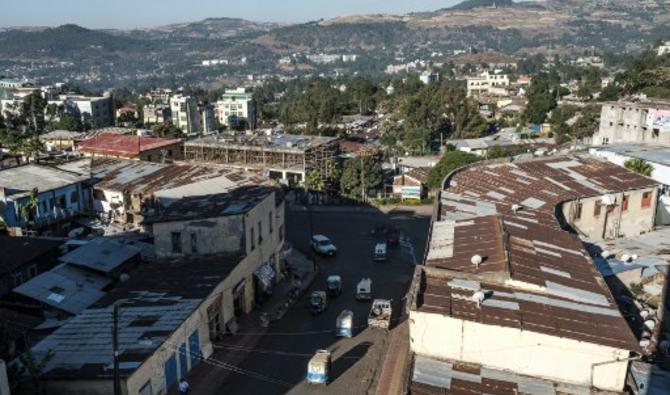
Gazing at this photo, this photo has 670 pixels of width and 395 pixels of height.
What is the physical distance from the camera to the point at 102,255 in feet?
100

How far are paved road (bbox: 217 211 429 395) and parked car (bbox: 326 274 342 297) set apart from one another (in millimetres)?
319

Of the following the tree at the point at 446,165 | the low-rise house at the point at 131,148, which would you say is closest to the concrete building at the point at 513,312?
the tree at the point at 446,165

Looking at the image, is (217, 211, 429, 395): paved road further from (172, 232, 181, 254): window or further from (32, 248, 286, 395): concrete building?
(172, 232, 181, 254): window

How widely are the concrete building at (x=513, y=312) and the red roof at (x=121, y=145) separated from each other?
3473 cm

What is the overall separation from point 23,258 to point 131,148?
87.2ft

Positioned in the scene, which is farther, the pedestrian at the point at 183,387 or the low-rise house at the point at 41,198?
the low-rise house at the point at 41,198

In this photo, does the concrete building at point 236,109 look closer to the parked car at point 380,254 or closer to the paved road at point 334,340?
the paved road at point 334,340

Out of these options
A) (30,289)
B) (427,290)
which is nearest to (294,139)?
(30,289)

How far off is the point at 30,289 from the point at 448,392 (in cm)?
1901

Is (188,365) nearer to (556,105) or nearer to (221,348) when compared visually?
(221,348)

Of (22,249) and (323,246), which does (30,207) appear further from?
(323,246)

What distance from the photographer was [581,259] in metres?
24.7

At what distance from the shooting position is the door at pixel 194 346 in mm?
23484

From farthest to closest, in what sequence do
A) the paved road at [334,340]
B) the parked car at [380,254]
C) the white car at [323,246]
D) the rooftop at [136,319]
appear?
1. the white car at [323,246]
2. the parked car at [380,254]
3. the paved road at [334,340]
4. the rooftop at [136,319]
